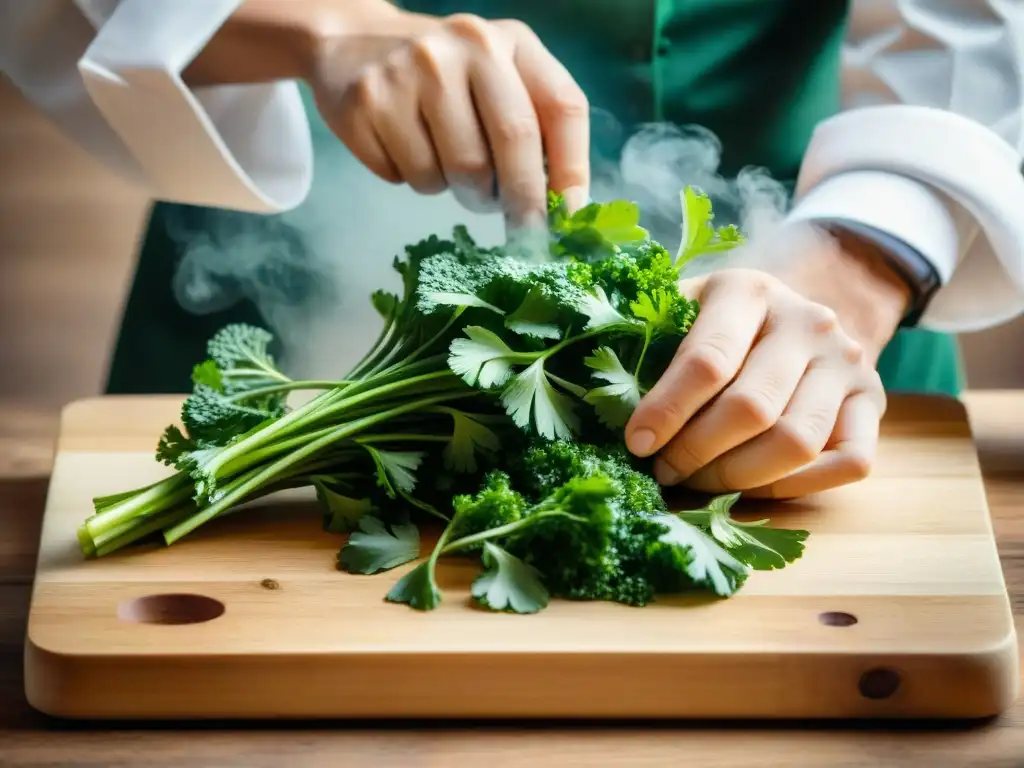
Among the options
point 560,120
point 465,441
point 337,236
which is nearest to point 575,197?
point 560,120

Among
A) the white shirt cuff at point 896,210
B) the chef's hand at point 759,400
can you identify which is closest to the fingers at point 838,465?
the chef's hand at point 759,400

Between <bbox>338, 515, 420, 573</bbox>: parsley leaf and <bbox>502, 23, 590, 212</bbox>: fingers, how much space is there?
0.42 m

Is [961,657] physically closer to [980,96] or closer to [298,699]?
[298,699]

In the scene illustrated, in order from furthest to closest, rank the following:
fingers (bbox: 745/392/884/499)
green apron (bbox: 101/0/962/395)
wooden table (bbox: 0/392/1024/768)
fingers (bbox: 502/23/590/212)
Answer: green apron (bbox: 101/0/962/395)
fingers (bbox: 502/23/590/212)
fingers (bbox: 745/392/884/499)
wooden table (bbox: 0/392/1024/768)

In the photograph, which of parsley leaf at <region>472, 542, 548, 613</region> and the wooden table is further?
parsley leaf at <region>472, 542, 548, 613</region>

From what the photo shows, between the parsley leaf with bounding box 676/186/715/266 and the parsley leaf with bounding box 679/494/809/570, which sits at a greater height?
the parsley leaf with bounding box 676/186/715/266

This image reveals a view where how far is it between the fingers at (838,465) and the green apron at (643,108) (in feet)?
1.47

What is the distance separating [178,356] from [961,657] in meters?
1.26

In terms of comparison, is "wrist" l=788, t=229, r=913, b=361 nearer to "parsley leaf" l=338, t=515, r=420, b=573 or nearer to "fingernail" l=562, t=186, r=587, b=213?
"fingernail" l=562, t=186, r=587, b=213

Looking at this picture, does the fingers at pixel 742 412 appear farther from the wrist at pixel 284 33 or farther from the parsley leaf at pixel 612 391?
the wrist at pixel 284 33

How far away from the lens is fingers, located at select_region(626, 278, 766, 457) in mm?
1173

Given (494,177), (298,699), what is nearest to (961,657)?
(298,699)

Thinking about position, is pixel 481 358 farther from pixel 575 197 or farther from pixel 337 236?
pixel 337 236

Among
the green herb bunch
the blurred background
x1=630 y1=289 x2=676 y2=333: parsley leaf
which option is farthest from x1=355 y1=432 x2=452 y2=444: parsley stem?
the blurred background
